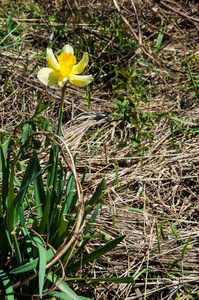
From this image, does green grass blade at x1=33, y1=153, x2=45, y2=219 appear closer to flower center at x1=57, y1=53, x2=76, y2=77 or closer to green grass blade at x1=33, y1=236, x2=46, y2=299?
green grass blade at x1=33, y1=236, x2=46, y2=299

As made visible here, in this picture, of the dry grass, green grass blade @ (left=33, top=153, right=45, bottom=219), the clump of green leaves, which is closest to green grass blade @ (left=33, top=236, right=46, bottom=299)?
the clump of green leaves

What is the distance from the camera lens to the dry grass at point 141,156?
173 centimetres

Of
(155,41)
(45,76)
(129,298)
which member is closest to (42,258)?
(129,298)

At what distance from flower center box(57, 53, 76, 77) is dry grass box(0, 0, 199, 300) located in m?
0.82

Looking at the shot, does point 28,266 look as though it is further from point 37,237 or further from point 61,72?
point 61,72

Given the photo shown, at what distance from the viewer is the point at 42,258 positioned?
123cm

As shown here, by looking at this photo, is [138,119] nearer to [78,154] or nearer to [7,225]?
[78,154]

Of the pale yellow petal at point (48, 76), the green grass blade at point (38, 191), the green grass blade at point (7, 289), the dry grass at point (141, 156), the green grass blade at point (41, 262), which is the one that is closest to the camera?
the green grass blade at point (41, 262)

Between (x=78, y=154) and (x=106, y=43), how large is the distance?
130 centimetres

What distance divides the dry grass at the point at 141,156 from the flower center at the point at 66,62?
824 mm

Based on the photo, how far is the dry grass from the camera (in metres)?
1.73

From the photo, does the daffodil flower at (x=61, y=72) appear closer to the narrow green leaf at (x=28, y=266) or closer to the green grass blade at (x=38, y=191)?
the green grass blade at (x=38, y=191)

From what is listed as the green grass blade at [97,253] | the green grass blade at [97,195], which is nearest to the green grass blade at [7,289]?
the green grass blade at [97,253]

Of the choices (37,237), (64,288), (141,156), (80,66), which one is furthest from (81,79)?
(141,156)
